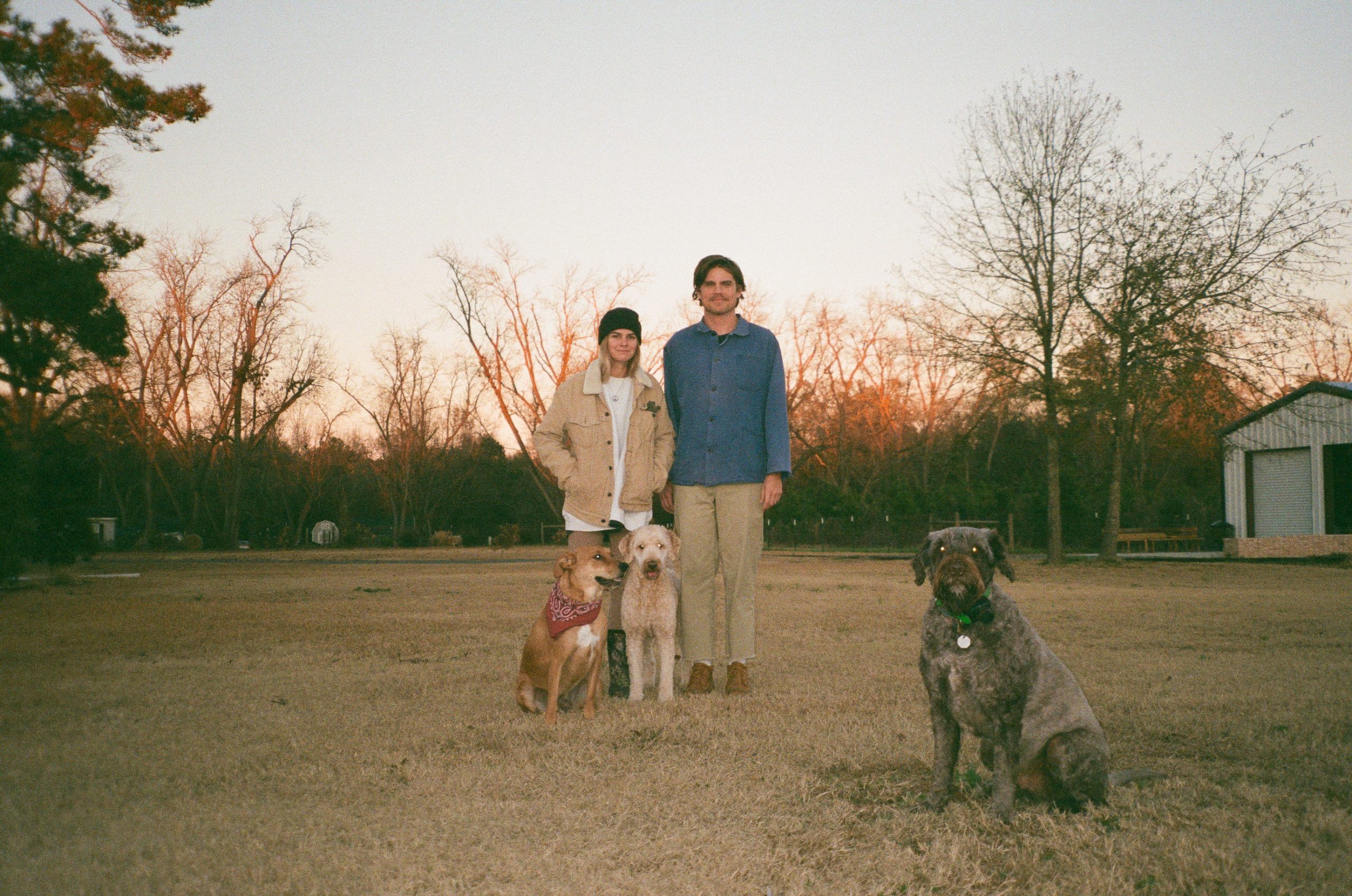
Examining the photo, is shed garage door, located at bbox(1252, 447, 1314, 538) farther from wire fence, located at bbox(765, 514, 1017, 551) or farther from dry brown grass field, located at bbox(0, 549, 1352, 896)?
dry brown grass field, located at bbox(0, 549, 1352, 896)

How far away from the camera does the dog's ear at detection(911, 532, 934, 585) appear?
11.0 feet

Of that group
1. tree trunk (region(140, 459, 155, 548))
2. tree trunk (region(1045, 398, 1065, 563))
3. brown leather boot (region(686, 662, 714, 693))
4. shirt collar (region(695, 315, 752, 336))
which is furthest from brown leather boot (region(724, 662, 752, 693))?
tree trunk (region(140, 459, 155, 548))

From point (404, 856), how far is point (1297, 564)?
23.2 meters

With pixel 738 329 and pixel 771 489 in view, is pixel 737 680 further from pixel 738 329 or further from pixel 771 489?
pixel 738 329

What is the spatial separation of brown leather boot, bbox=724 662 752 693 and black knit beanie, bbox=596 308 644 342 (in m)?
2.03

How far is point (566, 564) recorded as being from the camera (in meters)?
4.79

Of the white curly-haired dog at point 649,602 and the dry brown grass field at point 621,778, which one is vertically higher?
the white curly-haired dog at point 649,602

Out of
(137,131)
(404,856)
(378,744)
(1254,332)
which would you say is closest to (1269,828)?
(404,856)

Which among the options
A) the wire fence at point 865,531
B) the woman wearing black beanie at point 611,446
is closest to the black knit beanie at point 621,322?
Answer: the woman wearing black beanie at point 611,446

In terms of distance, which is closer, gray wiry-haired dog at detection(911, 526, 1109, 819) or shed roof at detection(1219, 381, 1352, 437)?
gray wiry-haired dog at detection(911, 526, 1109, 819)

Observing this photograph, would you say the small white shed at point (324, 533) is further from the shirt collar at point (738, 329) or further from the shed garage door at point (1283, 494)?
the shirt collar at point (738, 329)

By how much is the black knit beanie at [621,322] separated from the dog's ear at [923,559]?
2.42m

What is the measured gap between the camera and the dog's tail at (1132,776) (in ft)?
10.9

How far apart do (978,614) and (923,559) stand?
29cm
